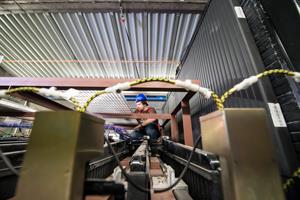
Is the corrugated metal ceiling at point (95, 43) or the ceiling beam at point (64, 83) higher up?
the corrugated metal ceiling at point (95, 43)

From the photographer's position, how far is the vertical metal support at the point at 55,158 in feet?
0.85

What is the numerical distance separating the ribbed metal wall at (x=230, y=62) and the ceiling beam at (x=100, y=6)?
253mm

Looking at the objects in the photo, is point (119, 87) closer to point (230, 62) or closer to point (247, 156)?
point (247, 156)

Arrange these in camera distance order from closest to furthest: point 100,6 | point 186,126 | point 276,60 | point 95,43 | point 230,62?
point 276,60, point 230,62, point 186,126, point 100,6, point 95,43

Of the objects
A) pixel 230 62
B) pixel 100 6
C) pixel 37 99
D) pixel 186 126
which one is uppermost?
pixel 100 6

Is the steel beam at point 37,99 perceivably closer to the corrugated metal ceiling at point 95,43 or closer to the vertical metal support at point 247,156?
the corrugated metal ceiling at point 95,43

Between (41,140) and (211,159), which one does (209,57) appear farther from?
(41,140)

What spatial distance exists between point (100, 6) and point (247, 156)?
5.23 feet

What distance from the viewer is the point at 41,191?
0.26 metres

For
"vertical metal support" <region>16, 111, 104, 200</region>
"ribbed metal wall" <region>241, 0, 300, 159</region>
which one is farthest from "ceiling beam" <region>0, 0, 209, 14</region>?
"vertical metal support" <region>16, 111, 104, 200</region>

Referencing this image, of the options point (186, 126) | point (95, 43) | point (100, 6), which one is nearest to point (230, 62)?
point (186, 126)

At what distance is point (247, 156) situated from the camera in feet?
0.91

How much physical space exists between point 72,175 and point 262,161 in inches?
14.3

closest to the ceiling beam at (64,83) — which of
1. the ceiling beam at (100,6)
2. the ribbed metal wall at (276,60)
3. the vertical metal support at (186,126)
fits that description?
the vertical metal support at (186,126)
